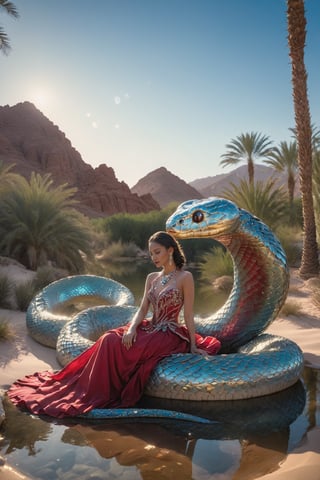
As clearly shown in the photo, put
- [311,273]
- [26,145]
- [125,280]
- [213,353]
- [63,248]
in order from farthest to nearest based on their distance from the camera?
[26,145], [125,280], [63,248], [311,273], [213,353]

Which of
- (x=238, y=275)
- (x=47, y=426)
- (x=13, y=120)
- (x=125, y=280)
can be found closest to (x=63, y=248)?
(x=125, y=280)

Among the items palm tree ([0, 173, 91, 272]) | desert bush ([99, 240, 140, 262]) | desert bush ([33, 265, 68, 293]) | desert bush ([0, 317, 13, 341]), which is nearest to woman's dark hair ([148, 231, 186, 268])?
desert bush ([0, 317, 13, 341])

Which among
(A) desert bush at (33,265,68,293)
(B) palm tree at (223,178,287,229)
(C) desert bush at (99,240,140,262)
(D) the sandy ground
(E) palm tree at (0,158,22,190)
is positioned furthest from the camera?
(C) desert bush at (99,240,140,262)

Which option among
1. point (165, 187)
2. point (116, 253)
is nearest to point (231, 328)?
point (116, 253)

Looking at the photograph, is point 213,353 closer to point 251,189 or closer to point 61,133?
point 251,189

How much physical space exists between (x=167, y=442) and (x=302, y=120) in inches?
416

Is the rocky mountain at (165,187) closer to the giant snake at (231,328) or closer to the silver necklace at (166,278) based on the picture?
the giant snake at (231,328)

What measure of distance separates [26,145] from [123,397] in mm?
70124

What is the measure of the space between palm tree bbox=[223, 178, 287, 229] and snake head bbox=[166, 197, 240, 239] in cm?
974

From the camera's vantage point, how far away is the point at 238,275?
15.0ft

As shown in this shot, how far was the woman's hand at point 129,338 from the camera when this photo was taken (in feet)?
11.9

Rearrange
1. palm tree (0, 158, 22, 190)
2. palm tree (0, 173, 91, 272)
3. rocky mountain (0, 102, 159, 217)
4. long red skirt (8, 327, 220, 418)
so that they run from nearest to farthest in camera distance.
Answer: long red skirt (8, 327, 220, 418), palm tree (0, 173, 91, 272), palm tree (0, 158, 22, 190), rocky mountain (0, 102, 159, 217)

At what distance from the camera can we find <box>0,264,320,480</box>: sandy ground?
2457mm

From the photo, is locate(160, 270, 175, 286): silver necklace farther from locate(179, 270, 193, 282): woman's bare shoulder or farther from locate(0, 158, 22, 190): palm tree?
locate(0, 158, 22, 190): palm tree
